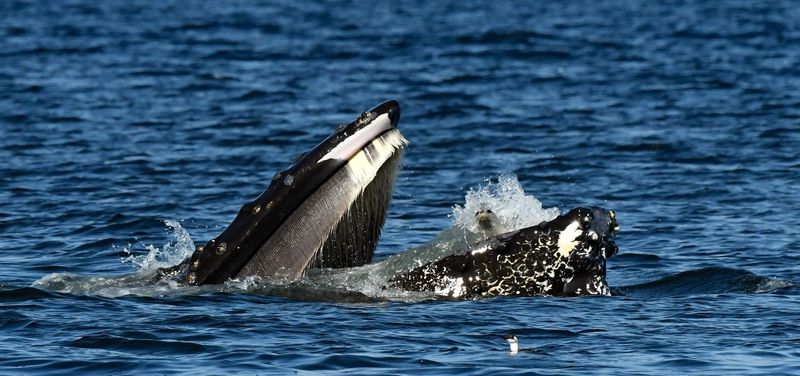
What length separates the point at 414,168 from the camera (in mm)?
20062

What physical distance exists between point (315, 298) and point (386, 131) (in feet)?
4.60

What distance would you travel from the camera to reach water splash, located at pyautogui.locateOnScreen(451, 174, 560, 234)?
1148cm

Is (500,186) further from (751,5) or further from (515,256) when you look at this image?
(751,5)

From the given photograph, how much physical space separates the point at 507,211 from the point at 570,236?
1232 millimetres

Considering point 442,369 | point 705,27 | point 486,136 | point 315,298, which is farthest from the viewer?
point 705,27

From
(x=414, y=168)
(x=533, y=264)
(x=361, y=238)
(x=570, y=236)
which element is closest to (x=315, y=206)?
(x=361, y=238)

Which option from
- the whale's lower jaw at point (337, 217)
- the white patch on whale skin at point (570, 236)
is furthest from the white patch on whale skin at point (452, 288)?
the white patch on whale skin at point (570, 236)

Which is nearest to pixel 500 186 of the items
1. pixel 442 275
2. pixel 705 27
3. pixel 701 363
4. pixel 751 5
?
pixel 442 275

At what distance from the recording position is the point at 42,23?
138 feet

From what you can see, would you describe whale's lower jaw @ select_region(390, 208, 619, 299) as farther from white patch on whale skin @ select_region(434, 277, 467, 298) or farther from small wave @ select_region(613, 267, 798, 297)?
small wave @ select_region(613, 267, 798, 297)

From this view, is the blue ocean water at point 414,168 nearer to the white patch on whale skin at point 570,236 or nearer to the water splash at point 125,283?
the water splash at point 125,283

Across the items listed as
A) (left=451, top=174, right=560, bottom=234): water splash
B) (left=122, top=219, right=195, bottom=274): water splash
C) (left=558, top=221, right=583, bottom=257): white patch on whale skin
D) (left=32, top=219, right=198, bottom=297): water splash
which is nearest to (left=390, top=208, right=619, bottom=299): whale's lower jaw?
(left=558, top=221, right=583, bottom=257): white patch on whale skin

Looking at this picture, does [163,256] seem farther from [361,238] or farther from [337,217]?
[337,217]

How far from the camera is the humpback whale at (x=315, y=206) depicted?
407 inches
